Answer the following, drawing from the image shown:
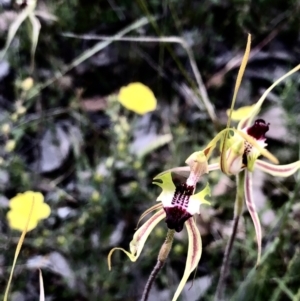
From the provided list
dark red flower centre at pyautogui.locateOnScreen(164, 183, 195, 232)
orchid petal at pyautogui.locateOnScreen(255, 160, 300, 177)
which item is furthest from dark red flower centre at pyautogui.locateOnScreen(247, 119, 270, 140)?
dark red flower centre at pyautogui.locateOnScreen(164, 183, 195, 232)

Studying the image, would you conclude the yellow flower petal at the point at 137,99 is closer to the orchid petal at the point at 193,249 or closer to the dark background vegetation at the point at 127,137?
the dark background vegetation at the point at 127,137

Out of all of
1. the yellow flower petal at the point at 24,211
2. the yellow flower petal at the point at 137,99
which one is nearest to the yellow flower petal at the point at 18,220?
the yellow flower petal at the point at 24,211

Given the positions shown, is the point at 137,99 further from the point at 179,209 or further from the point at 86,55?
the point at 179,209

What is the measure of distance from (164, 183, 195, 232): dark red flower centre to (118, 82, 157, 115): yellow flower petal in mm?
409

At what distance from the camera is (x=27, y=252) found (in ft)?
2.71

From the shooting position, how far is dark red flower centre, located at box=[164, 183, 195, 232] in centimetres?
46

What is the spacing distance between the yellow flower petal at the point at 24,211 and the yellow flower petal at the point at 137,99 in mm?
212

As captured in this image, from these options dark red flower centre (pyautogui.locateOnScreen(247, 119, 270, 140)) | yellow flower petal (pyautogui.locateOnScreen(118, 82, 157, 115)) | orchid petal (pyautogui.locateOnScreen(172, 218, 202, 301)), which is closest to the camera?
orchid petal (pyautogui.locateOnScreen(172, 218, 202, 301))

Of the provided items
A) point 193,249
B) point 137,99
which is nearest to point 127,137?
point 137,99

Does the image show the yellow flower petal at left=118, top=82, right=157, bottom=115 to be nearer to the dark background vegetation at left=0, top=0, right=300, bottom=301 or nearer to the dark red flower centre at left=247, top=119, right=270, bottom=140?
the dark background vegetation at left=0, top=0, right=300, bottom=301

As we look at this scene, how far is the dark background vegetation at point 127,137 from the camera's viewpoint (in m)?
0.83

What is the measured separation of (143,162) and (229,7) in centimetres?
39

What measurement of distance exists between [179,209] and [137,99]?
0.45 metres

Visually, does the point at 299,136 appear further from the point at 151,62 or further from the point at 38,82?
the point at 38,82
